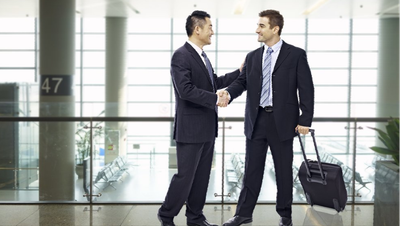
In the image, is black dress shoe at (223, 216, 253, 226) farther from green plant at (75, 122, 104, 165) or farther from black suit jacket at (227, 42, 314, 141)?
green plant at (75, 122, 104, 165)

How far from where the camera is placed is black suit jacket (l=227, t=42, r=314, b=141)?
3037 mm

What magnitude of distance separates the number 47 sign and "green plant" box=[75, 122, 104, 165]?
9.51 feet

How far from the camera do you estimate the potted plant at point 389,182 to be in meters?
3.05

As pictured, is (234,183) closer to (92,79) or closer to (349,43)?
(92,79)

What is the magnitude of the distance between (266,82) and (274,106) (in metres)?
0.19

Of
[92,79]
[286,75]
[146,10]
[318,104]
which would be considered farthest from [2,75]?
[286,75]

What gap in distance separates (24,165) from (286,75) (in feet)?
10.1

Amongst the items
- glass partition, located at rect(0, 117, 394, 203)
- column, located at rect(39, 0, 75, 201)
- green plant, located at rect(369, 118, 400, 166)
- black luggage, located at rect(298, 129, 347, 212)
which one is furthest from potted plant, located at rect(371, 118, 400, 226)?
column, located at rect(39, 0, 75, 201)

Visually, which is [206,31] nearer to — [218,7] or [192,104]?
[192,104]

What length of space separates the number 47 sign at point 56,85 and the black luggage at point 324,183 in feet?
16.9

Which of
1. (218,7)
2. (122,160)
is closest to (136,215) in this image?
(122,160)

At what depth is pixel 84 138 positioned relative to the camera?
4.61 metres

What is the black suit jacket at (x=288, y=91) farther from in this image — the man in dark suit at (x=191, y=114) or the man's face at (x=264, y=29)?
the man in dark suit at (x=191, y=114)

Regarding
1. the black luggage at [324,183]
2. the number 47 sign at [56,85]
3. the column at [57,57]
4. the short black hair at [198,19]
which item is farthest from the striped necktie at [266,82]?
the number 47 sign at [56,85]
